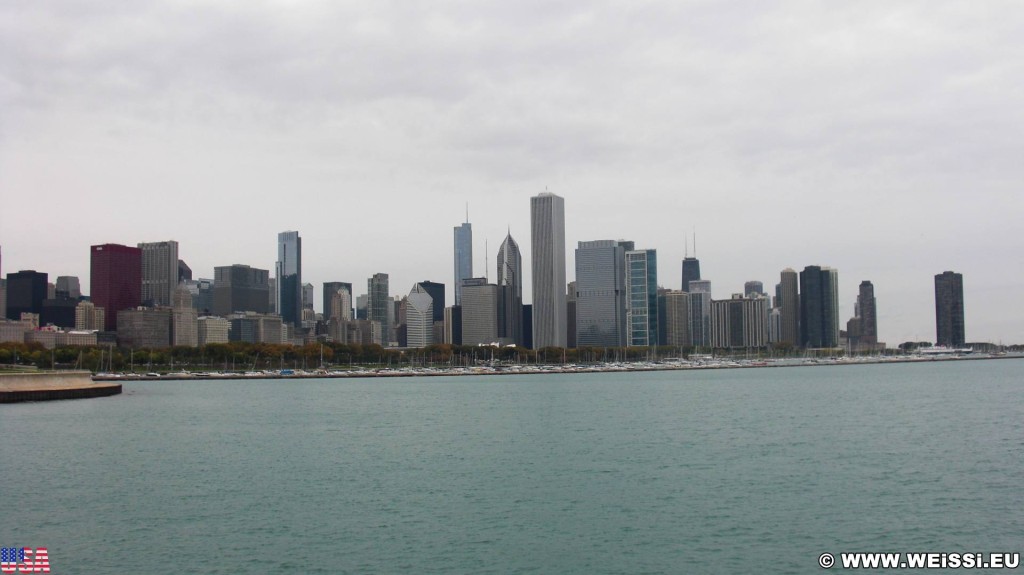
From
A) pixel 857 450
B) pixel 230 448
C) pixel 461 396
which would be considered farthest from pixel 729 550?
pixel 461 396

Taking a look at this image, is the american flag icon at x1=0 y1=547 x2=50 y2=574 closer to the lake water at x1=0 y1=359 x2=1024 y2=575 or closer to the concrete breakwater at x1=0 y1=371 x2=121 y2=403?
the lake water at x1=0 y1=359 x2=1024 y2=575

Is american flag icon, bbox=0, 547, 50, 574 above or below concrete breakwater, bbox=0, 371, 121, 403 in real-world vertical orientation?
below

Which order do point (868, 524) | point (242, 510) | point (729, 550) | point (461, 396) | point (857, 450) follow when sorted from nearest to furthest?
1. point (729, 550)
2. point (868, 524)
3. point (242, 510)
4. point (857, 450)
5. point (461, 396)

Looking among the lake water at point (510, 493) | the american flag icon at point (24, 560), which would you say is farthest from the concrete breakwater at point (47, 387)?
the american flag icon at point (24, 560)

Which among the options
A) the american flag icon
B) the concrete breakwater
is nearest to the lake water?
the american flag icon

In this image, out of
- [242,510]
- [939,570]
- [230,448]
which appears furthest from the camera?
[230,448]

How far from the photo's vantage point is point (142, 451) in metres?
55.7

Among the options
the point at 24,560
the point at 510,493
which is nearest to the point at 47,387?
the point at 510,493

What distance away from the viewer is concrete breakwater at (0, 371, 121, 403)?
9925 cm

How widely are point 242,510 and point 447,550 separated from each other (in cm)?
1042

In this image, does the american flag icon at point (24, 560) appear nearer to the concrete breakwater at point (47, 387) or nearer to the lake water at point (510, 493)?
the lake water at point (510, 493)

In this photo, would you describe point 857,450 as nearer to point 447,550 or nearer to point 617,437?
point 617,437

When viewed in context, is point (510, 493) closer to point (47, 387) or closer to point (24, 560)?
point (24, 560)

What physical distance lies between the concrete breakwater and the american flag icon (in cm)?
7774
